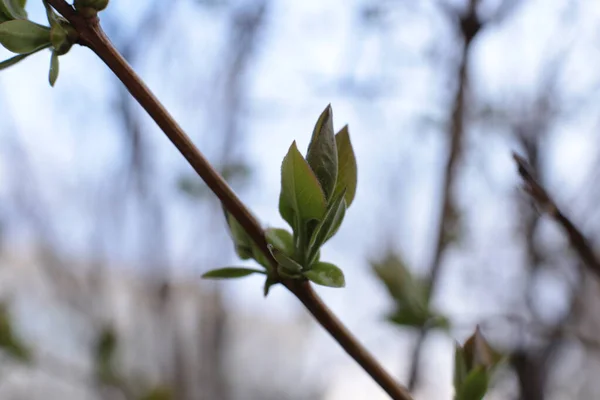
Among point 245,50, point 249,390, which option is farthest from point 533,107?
point 249,390

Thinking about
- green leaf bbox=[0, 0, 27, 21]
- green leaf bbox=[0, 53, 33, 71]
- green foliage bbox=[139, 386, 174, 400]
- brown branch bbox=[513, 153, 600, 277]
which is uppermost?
green leaf bbox=[0, 0, 27, 21]

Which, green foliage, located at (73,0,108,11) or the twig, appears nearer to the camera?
green foliage, located at (73,0,108,11)

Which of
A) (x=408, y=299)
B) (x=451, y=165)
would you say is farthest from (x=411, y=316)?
(x=451, y=165)

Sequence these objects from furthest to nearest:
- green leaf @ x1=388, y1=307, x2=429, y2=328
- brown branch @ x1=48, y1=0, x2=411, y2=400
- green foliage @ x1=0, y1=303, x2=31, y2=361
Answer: green foliage @ x1=0, y1=303, x2=31, y2=361 < green leaf @ x1=388, y1=307, x2=429, y2=328 < brown branch @ x1=48, y1=0, x2=411, y2=400

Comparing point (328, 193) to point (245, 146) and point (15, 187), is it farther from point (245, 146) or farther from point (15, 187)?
point (15, 187)

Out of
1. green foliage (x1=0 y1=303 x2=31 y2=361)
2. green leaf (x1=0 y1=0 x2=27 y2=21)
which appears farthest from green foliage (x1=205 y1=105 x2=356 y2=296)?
green foliage (x1=0 y1=303 x2=31 y2=361)

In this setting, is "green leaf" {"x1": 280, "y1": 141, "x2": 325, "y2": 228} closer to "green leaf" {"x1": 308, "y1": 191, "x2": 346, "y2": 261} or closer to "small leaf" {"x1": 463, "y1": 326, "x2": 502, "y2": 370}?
"green leaf" {"x1": 308, "y1": 191, "x2": 346, "y2": 261}

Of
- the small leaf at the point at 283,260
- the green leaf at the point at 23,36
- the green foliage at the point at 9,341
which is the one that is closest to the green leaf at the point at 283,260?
the small leaf at the point at 283,260
